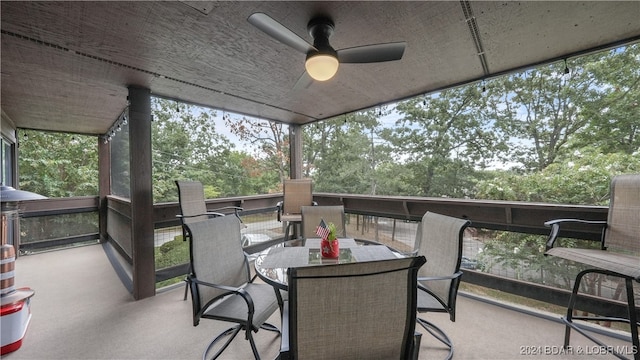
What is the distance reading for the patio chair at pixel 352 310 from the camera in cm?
88

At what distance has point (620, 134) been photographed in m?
3.83

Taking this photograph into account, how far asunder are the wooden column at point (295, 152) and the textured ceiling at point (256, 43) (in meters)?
1.61

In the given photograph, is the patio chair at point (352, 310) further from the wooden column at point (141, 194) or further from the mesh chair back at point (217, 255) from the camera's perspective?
the wooden column at point (141, 194)

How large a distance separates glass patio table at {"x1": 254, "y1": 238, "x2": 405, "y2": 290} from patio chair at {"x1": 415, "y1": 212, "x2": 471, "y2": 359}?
0.25 metres

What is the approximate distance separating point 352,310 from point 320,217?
5.95ft

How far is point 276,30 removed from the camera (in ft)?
5.17

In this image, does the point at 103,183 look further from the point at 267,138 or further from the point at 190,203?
the point at 267,138

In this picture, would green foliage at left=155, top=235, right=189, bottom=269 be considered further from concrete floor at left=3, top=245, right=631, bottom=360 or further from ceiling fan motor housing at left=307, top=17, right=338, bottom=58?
ceiling fan motor housing at left=307, top=17, right=338, bottom=58

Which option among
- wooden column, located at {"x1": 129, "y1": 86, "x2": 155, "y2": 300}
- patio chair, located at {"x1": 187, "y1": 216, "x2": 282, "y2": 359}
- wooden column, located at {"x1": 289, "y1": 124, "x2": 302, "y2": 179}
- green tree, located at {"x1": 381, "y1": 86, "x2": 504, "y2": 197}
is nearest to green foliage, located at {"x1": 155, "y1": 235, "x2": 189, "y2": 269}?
wooden column, located at {"x1": 129, "y1": 86, "x2": 155, "y2": 300}

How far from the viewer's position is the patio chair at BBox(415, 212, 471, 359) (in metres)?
1.58

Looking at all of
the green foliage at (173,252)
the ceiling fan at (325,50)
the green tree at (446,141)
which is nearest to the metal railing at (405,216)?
the green foliage at (173,252)

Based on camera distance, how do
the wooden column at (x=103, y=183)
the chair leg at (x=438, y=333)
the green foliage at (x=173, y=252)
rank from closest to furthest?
the chair leg at (x=438, y=333) → the green foliage at (x=173, y=252) → the wooden column at (x=103, y=183)

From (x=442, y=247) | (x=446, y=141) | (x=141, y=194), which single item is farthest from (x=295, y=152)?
(x=446, y=141)

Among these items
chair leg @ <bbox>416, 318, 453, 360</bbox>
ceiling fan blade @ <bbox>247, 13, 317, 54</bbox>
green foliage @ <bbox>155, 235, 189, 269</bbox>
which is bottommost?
chair leg @ <bbox>416, 318, 453, 360</bbox>
